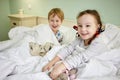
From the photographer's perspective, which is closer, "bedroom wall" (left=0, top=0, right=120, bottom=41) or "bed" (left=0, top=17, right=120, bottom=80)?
"bed" (left=0, top=17, right=120, bottom=80)

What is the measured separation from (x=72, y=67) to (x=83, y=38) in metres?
0.24

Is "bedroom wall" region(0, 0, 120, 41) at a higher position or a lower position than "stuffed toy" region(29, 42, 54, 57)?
higher

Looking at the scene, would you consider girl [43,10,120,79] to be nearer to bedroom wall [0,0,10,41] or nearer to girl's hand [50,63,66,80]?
girl's hand [50,63,66,80]

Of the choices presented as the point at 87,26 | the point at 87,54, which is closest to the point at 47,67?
the point at 87,54

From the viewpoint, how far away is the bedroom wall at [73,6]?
2.25 m

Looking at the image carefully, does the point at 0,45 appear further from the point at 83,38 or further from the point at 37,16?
the point at 37,16

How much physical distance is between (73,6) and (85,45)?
1.53 m

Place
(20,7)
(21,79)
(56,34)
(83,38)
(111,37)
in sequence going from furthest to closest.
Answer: (20,7)
(56,34)
(111,37)
(83,38)
(21,79)

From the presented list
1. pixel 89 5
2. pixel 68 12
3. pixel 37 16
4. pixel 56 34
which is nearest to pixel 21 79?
pixel 56 34

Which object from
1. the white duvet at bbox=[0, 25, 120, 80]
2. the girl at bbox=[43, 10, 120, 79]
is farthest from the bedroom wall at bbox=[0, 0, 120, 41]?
the girl at bbox=[43, 10, 120, 79]

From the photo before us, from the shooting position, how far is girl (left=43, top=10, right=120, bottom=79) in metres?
1.13

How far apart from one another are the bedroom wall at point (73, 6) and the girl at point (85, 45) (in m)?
0.97

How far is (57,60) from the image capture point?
4.35 ft

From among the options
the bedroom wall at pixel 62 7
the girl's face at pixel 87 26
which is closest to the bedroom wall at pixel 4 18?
the bedroom wall at pixel 62 7
